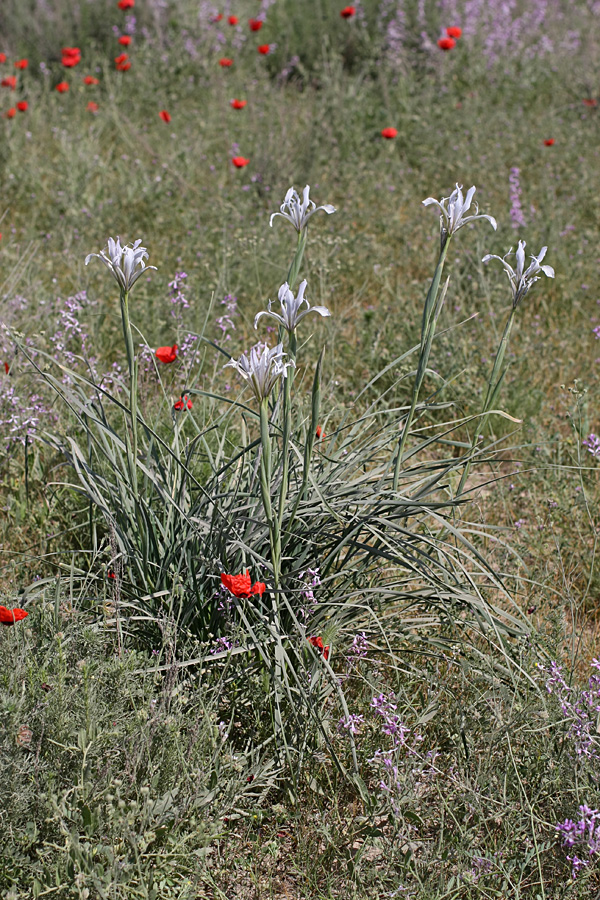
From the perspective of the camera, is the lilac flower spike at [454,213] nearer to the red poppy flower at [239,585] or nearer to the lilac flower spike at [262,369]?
the lilac flower spike at [262,369]

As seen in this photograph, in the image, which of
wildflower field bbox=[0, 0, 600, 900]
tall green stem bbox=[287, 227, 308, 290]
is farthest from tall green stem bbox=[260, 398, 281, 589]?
tall green stem bbox=[287, 227, 308, 290]

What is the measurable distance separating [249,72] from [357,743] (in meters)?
5.80

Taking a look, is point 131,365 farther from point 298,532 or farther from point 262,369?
point 298,532

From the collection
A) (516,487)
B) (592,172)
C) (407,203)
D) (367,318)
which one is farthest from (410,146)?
(516,487)

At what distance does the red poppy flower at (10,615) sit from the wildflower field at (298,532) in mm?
34

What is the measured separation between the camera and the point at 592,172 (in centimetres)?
496

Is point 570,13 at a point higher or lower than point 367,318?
higher

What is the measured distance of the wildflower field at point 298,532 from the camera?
1717 mm

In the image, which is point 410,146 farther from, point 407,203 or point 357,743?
point 357,743

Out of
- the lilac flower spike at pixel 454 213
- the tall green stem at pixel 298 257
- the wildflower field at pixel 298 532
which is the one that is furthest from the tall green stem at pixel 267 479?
the lilac flower spike at pixel 454 213

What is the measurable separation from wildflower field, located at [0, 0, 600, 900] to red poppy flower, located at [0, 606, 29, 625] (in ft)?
0.11

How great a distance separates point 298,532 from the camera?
7.09ft

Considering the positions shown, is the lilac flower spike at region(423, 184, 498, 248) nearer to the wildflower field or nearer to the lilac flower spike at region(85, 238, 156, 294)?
the wildflower field

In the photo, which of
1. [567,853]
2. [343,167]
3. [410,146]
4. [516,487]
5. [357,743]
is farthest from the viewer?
[410,146]
